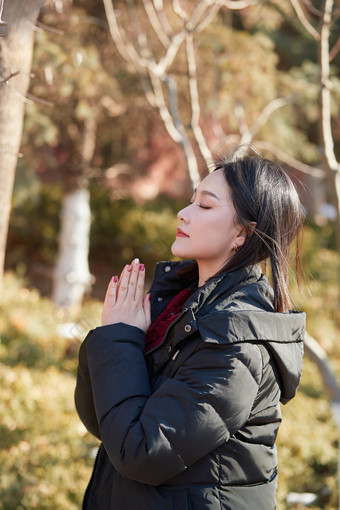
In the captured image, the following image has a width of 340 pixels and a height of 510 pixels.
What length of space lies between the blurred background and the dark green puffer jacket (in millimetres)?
336

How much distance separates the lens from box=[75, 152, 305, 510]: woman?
1.26 meters

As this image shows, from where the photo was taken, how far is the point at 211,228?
1484mm

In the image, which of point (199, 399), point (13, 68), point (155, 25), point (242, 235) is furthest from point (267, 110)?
point (199, 399)

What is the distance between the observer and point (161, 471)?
4.12 feet

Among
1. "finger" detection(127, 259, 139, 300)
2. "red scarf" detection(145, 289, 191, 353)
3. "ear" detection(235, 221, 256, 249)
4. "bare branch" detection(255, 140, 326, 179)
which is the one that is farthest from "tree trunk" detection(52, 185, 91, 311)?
"ear" detection(235, 221, 256, 249)

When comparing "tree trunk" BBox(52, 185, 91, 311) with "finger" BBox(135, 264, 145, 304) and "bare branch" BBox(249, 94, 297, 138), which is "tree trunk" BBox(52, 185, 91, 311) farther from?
"finger" BBox(135, 264, 145, 304)

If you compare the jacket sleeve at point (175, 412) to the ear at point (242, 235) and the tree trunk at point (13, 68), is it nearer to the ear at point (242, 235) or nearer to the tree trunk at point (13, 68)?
the ear at point (242, 235)

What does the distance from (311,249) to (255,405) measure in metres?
8.57

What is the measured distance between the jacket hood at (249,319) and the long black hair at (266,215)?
0.12ft

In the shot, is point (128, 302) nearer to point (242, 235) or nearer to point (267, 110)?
point (242, 235)

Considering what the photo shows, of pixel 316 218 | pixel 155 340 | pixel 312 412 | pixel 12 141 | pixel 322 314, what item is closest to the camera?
pixel 155 340

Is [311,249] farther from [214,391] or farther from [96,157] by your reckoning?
[214,391]

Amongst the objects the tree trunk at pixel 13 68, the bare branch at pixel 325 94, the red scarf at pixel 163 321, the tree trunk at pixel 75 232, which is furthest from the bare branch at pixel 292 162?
the tree trunk at pixel 75 232

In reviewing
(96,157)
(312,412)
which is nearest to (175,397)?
(312,412)
